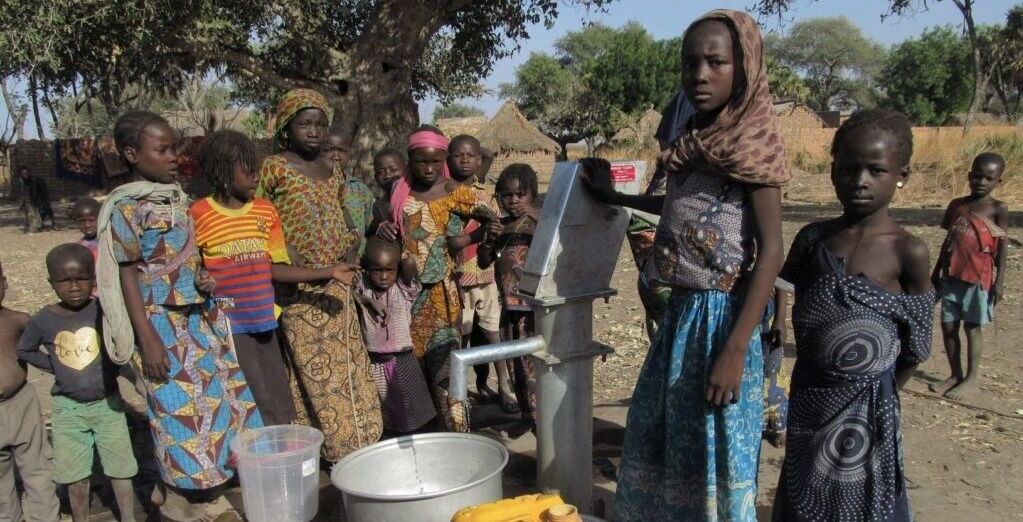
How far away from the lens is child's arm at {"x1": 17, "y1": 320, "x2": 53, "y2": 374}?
2395mm

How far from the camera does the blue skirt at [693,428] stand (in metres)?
1.70

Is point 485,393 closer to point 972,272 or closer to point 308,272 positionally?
point 308,272

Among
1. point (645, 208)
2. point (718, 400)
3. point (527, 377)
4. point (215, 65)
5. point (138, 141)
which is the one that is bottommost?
point (527, 377)

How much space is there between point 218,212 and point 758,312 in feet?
5.97

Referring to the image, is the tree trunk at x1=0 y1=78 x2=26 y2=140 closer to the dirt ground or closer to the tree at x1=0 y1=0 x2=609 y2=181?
the tree at x1=0 y1=0 x2=609 y2=181

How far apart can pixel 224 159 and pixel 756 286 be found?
1.77m

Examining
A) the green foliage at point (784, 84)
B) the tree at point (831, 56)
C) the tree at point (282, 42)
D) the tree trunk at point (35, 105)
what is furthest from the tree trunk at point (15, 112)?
the tree at point (831, 56)

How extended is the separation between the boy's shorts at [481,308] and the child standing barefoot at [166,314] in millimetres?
1242

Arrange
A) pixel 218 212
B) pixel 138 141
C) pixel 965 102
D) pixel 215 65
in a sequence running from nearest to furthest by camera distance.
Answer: pixel 138 141, pixel 218 212, pixel 215 65, pixel 965 102

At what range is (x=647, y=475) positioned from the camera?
6.12 feet

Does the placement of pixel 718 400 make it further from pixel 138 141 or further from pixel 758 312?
pixel 138 141

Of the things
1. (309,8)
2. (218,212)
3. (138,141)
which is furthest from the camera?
(309,8)

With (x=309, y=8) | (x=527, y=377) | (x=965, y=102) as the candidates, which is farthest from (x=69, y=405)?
(x=965, y=102)

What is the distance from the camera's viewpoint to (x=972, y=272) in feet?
12.6
